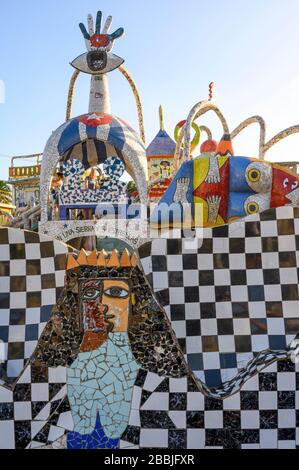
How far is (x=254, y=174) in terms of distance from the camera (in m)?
6.22

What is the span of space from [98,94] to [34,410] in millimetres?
10790

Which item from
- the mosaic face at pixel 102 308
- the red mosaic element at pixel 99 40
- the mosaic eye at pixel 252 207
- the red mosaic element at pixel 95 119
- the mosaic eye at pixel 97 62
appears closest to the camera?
the mosaic face at pixel 102 308

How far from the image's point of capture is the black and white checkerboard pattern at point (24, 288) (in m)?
3.85

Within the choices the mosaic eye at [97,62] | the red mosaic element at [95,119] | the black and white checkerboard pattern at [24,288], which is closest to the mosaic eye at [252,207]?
the black and white checkerboard pattern at [24,288]

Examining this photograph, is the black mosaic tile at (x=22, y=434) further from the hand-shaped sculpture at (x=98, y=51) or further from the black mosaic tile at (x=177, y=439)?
the hand-shaped sculpture at (x=98, y=51)

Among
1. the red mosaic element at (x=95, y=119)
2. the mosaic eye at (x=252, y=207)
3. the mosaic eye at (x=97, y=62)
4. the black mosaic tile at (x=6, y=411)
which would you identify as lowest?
the black mosaic tile at (x=6, y=411)

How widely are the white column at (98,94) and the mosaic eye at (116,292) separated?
10281 mm

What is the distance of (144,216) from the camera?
11898 mm

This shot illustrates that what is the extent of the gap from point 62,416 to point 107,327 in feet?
2.17

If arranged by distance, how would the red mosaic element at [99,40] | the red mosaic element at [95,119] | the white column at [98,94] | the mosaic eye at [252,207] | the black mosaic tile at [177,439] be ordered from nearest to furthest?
the black mosaic tile at [177,439] → the mosaic eye at [252,207] → the red mosaic element at [95,119] → the red mosaic element at [99,40] → the white column at [98,94]

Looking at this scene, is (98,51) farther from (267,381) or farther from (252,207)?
(267,381)
